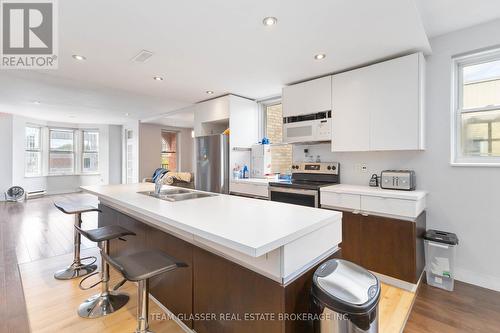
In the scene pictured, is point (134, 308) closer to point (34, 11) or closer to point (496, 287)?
point (34, 11)

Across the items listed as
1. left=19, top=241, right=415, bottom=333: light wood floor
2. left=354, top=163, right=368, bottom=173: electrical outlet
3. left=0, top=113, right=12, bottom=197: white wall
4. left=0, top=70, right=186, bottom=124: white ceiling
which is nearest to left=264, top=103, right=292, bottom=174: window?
left=354, top=163, right=368, bottom=173: electrical outlet

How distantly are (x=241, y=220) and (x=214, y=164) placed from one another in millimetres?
2876

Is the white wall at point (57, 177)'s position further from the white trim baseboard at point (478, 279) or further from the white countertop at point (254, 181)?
the white trim baseboard at point (478, 279)

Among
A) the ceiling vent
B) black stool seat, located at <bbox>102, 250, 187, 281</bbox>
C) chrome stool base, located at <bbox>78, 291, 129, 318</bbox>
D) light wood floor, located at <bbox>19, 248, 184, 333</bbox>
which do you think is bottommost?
light wood floor, located at <bbox>19, 248, 184, 333</bbox>

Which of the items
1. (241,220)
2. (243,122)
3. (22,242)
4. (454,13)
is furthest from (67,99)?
(454,13)

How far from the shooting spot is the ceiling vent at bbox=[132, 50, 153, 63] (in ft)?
8.42

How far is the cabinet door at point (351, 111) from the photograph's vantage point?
2.77 meters

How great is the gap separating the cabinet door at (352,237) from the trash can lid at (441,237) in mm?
654

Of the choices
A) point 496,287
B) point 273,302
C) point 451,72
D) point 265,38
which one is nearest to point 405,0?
point 265,38

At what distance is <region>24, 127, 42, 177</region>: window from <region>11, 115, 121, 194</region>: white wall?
0.21 m

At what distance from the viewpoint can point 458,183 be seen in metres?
2.46

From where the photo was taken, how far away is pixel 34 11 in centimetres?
182

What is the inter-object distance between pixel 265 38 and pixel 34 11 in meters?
1.88

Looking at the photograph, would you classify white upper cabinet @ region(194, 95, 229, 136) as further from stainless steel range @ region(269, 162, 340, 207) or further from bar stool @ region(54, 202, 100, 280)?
bar stool @ region(54, 202, 100, 280)
